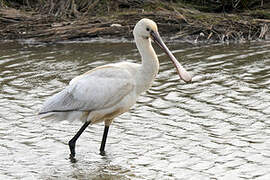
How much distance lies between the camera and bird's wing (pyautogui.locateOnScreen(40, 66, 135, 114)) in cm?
775

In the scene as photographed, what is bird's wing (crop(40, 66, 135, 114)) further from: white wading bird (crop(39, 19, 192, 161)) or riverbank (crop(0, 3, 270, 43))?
riverbank (crop(0, 3, 270, 43))

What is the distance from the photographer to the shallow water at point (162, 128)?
737cm

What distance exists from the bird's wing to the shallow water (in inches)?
24.9

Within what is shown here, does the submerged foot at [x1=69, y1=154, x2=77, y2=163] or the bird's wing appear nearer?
the bird's wing

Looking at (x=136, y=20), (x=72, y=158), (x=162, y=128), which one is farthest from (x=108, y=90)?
(x=136, y=20)

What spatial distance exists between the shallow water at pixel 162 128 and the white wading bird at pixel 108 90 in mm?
468

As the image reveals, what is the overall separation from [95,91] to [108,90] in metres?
0.20

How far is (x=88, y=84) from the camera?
26.2 feet

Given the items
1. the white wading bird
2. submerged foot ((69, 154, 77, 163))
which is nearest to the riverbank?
the white wading bird

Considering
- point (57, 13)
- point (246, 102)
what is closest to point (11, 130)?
point (246, 102)

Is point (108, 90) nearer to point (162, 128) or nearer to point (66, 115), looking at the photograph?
point (66, 115)

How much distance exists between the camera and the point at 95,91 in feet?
25.9

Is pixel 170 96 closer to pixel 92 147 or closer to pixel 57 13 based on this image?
pixel 92 147

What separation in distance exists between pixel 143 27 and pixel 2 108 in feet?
10.7
